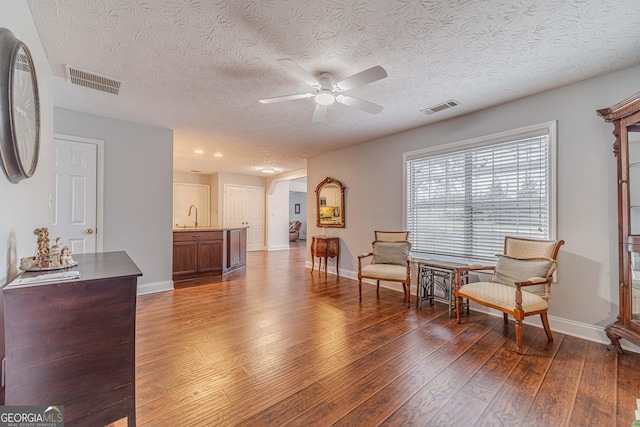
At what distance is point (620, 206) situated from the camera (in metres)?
2.17

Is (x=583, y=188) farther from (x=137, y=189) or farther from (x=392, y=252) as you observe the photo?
(x=137, y=189)

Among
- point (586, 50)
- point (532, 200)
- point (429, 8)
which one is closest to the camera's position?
point (429, 8)

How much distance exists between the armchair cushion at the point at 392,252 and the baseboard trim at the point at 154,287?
3175 millimetres

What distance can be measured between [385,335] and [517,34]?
2679 millimetres

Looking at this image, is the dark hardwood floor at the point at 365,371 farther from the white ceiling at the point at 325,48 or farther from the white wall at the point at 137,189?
the white ceiling at the point at 325,48

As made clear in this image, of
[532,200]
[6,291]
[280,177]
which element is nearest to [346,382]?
[6,291]

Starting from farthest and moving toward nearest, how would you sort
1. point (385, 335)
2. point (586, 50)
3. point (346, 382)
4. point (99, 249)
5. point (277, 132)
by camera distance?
point (277, 132)
point (99, 249)
point (385, 335)
point (586, 50)
point (346, 382)

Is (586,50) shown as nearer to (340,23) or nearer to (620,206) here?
(620,206)

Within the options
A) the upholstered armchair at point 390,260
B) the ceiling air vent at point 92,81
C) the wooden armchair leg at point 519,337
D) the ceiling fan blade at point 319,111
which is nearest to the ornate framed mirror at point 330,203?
the upholstered armchair at point 390,260

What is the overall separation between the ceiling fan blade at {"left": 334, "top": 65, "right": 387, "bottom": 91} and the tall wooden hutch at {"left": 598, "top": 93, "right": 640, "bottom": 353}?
6.26 feet

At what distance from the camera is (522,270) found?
2643 millimetres

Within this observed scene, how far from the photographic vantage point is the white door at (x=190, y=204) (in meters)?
8.07

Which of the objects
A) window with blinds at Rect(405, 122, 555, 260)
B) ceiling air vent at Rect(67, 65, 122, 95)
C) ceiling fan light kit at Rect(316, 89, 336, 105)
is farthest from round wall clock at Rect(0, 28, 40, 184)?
window with blinds at Rect(405, 122, 555, 260)

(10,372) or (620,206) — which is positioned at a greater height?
(620,206)
